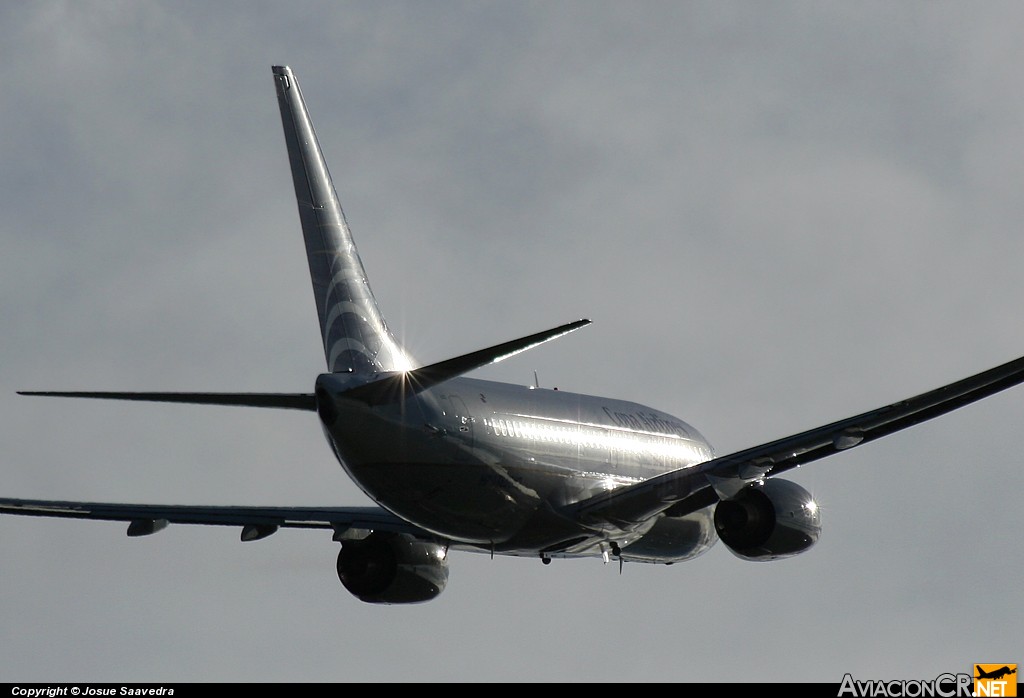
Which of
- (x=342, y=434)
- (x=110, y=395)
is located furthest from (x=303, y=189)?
(x=110, y=395)

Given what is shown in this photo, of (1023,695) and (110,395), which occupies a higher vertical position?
(110,395)

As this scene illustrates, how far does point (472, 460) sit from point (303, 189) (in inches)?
279

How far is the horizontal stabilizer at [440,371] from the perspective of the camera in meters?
24.5

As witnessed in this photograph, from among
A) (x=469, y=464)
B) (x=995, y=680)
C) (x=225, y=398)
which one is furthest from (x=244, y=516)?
(x=995, y=680)

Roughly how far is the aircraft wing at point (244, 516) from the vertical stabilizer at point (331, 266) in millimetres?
4759

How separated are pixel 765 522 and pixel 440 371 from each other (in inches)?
415

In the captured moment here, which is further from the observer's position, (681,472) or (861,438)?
(681,472)

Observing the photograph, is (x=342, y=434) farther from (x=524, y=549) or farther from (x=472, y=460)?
(x=524, y=549)

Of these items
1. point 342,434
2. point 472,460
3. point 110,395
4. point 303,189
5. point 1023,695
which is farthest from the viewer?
point 303,189

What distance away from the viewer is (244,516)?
36750 mm

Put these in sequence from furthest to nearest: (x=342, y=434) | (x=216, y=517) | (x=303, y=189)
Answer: (x=216, y=517) < (x=303, y=189) < (x=342, y=434)

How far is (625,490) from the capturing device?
34938 millimetres

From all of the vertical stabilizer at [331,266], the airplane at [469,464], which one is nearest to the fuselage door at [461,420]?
the airplane at [469,464]

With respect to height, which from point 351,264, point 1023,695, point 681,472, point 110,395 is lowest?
point 1023,695
